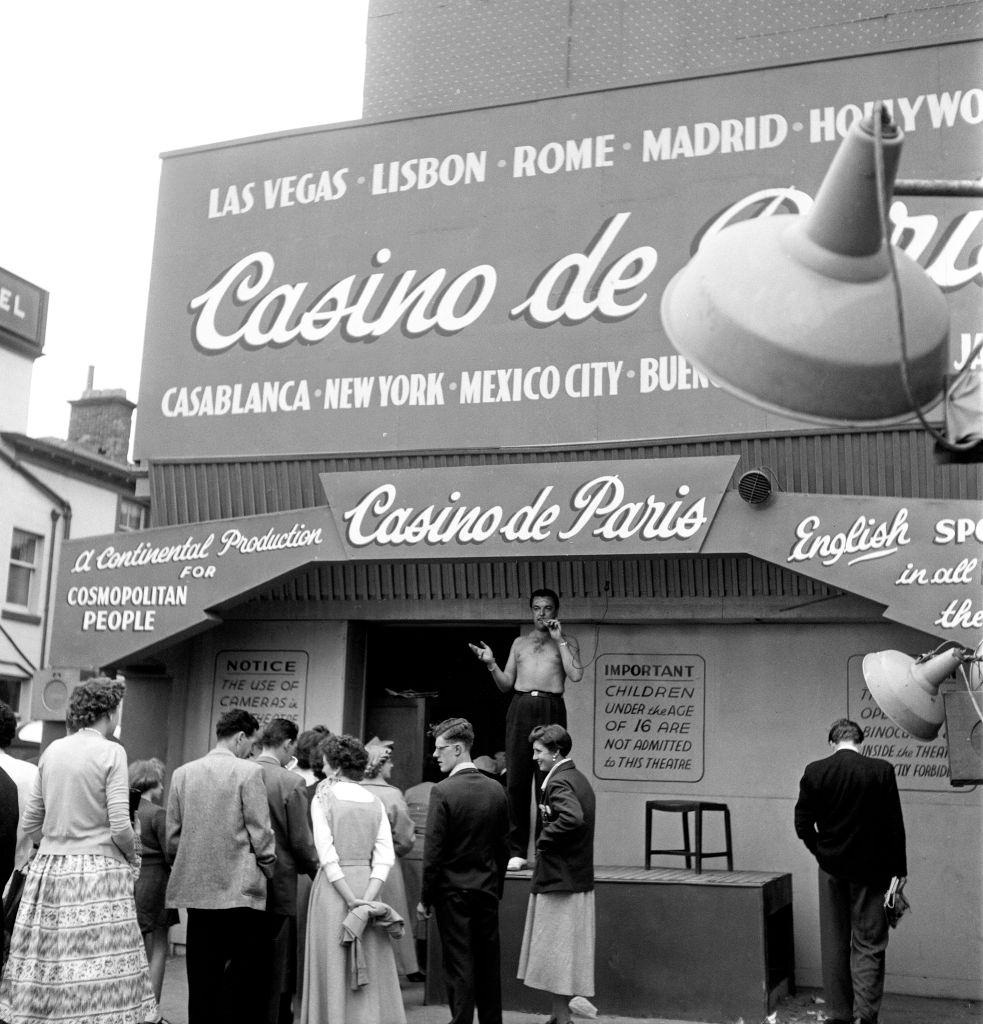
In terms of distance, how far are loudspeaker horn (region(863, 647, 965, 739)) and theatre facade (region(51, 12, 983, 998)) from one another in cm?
271

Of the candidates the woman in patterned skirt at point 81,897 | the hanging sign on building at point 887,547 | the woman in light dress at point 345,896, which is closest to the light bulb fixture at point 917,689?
the hanging sign on building at point 887,547

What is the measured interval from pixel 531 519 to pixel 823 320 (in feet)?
24.4

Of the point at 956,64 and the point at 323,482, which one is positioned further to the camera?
the point at 323,482

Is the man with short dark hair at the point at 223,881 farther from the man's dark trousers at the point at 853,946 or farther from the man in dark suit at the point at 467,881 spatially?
the man's dark trousers at the point at 853,946

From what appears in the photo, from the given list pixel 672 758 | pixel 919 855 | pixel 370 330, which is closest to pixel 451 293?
pixel 370 330

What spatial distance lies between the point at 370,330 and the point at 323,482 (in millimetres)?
1543

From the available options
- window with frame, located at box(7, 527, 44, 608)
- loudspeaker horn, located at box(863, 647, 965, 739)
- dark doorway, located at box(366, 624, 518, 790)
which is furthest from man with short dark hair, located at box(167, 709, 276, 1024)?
window with frame, located at box(7, 527, 44, 608)

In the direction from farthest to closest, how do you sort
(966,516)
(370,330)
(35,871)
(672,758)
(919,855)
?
(370,330) → (672,758) → (919,855) → (966,516) → (35,871)

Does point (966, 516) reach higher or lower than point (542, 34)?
lower

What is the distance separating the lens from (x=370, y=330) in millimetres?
11391

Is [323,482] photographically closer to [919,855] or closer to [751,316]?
[919,855]

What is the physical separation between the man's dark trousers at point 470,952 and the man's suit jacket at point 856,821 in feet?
7.04

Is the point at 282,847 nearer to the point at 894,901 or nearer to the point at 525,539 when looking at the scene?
the point at 525,539

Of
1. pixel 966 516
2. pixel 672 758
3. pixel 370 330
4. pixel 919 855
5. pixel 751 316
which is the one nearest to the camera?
pixel 751 316
